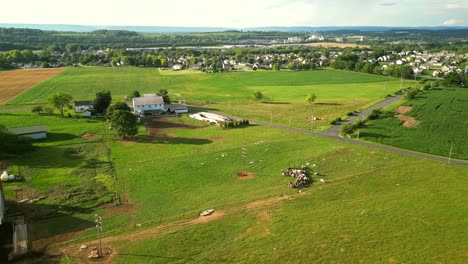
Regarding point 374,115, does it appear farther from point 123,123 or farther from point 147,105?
point 123,123

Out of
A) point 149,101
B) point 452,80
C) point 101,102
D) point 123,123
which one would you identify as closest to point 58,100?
point 101,102

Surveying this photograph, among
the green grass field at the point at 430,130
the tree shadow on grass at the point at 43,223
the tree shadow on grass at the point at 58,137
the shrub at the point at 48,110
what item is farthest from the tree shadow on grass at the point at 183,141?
the shrub at the point at 48,110

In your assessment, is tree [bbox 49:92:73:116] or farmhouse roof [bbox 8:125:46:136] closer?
farmhouse roof [bbox 8:125:46:136]

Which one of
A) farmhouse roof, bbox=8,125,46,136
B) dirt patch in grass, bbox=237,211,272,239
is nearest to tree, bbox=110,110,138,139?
farmhouse roof, bbox=8,125,46,136

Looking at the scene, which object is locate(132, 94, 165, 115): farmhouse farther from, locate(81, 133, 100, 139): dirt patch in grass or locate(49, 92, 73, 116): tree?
locate(81, 133, 100, 139): dirt patch in grass

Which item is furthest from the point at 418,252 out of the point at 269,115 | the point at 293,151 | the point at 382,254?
the point at 269,115

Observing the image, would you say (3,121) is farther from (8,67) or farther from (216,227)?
(8,67)
